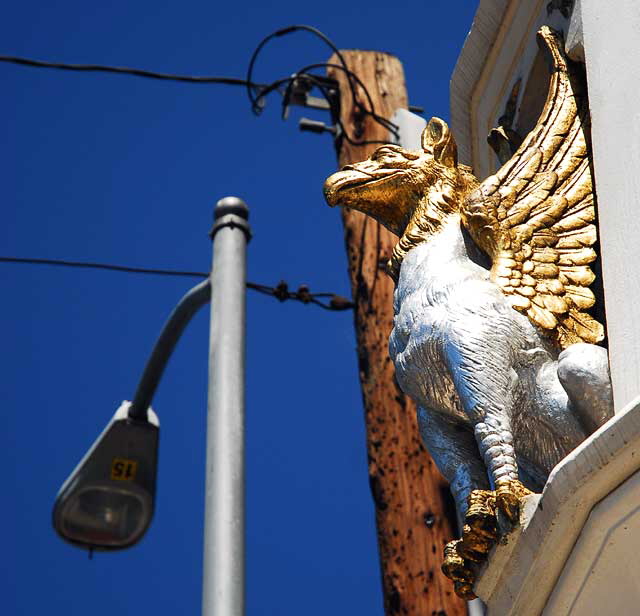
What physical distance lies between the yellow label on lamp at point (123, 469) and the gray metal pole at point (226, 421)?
4.09ft

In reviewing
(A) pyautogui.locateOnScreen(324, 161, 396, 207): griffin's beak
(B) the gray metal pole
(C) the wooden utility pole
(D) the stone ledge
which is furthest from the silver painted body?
(C) the wooden utility pole

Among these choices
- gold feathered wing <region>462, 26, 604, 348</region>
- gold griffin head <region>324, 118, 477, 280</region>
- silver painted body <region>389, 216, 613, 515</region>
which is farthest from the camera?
gold griffin head <region>324, 118, 477, 280</region>

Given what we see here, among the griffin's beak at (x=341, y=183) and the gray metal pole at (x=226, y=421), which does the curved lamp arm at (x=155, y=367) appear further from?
the griffin's beak at (x=341, y=183)

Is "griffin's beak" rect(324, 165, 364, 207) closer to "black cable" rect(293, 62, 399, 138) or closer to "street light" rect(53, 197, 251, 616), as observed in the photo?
"street light" rect(53, 197, 251, 616)

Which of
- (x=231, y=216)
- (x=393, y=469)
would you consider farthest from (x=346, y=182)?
(x=393, y=469)

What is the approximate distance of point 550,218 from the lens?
3.89 metres

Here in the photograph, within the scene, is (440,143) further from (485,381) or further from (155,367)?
(155,367)

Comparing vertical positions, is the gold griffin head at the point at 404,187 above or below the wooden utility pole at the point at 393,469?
A: below

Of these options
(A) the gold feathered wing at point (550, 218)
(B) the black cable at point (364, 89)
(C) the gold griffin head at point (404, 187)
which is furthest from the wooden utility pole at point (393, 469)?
(A) the gold feathered wing at point (550, 218)

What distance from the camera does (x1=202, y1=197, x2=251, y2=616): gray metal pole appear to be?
554cm

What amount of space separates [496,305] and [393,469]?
3.18 meters

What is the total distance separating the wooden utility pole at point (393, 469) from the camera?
637 cm

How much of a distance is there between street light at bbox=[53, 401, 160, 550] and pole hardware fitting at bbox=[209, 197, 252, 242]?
1.19 metres

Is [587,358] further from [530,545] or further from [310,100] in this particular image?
[310,100]
